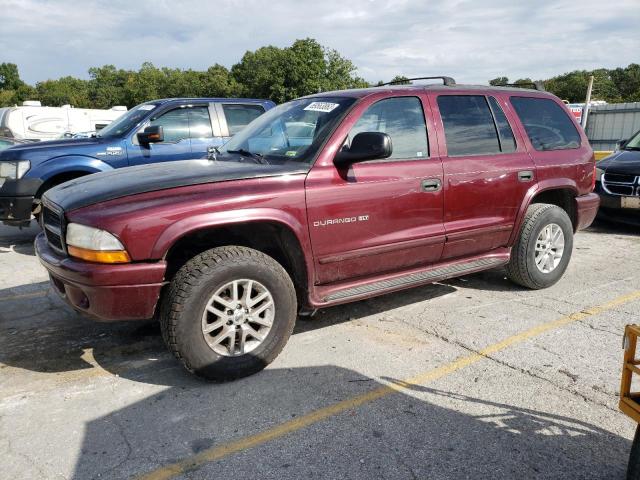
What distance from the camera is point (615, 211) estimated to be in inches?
313

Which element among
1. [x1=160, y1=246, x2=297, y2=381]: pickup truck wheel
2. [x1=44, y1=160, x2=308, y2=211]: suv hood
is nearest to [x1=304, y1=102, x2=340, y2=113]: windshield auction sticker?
[x1=44, y1=160, x2=308, y2=211]: suv hood

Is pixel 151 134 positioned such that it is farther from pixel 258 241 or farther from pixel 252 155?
pixel 258 241

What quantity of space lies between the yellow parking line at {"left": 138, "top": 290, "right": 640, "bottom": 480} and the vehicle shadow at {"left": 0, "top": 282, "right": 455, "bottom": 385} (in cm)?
81

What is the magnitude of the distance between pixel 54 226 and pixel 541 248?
4.07 metres

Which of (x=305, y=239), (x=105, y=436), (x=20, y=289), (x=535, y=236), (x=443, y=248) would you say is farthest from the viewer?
(x=20, y=289)

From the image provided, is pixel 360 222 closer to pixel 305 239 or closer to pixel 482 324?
pixel 305 239

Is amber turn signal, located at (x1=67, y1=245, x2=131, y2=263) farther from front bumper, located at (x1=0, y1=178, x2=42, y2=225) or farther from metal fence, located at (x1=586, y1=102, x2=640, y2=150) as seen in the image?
metal fence, located at (x1=586, y1=102, x2=640, y2=150)

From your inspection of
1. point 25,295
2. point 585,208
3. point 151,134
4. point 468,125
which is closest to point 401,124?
point 468,125

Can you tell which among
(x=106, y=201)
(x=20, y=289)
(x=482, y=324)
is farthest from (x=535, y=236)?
(x=20, y=289)

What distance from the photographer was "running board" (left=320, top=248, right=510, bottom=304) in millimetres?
3660

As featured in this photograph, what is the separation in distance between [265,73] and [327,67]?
26.1 ft

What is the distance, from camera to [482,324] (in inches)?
165

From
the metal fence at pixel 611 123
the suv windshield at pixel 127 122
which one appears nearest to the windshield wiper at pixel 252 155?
the suv windshield at pixel 127 122

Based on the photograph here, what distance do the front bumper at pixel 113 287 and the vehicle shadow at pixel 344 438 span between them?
0.56m
